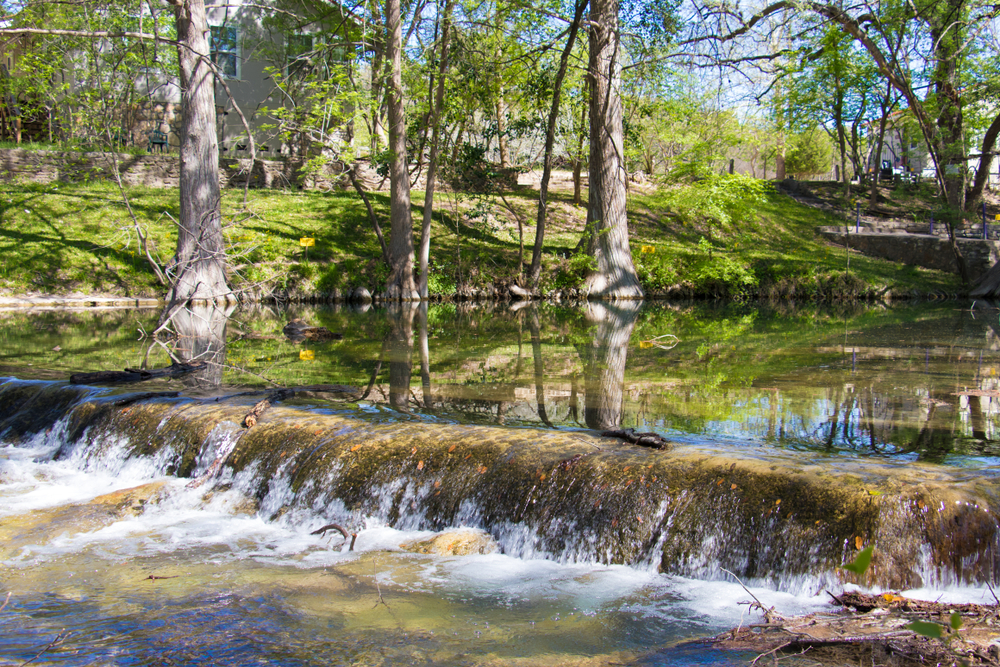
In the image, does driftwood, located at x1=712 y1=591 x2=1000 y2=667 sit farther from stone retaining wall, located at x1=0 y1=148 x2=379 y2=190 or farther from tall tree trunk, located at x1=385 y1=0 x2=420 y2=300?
stone retaining wall, located at x1=0 y1=148 x2=379 y2=190

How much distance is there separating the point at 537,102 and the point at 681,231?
864 centimetres

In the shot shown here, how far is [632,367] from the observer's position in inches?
328

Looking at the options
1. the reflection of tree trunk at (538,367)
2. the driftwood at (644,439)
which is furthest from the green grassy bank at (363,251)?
the driftwood at (644,439)

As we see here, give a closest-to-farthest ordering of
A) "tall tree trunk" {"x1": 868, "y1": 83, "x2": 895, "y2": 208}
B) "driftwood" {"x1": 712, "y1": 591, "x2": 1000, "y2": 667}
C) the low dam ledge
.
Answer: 1. "driftwood" {"x1": 712, "y1": 591, "x2": 1000, "y2": 667}
2. the low dam ledge
3. "tall tree trunk" {"x1": 868, "y1": 83, "x2": 895, "y2": 208}

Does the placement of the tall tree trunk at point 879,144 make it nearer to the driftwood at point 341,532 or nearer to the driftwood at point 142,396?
the driftwood at point 142,396

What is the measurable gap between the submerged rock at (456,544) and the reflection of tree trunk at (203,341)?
3.80 meters

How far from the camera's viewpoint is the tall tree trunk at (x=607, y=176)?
54.6 feet

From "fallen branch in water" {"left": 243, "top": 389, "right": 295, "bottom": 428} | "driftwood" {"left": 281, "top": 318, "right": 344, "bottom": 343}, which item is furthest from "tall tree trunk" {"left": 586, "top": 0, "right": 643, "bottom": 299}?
"fallen branch in water" {"left": 243, "top": 389, "right": 295, "bottom": 428}

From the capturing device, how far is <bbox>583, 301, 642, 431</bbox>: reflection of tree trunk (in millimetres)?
6074

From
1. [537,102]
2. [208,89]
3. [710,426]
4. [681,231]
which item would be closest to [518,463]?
[710,426]

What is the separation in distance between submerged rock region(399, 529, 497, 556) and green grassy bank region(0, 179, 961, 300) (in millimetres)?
12635

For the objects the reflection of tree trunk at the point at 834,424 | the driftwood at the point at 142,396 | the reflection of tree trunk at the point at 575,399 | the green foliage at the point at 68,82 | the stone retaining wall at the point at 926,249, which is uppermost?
the green foliage at the point at 68,82

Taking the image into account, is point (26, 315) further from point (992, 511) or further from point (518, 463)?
point (992, 511)

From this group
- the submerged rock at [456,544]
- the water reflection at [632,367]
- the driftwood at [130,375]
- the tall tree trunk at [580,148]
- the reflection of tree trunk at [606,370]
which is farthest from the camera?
the tall tree trunk at [580,148]
